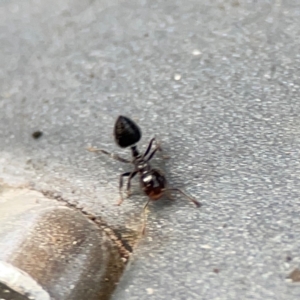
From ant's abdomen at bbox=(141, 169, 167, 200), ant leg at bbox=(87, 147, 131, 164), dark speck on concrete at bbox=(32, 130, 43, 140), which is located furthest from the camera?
dark speck on concrete at bbox=(32, 130, 43, 140)

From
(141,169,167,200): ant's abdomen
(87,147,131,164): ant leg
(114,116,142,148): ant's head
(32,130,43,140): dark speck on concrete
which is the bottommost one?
(141,169,167,200): ant's abdomen

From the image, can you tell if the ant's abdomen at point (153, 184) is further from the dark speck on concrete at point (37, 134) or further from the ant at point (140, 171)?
the dark speck on concrete at point (37, 134)

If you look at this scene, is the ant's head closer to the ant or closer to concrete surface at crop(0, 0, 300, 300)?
the ant

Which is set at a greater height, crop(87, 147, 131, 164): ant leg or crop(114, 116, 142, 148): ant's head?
crop(114, 116, 142, 148): ant's head

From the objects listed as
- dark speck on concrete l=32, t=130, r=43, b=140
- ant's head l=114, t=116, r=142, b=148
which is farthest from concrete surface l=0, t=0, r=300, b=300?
ant's head l=114, t=116, r=142, b=148

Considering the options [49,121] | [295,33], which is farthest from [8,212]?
[295,33]

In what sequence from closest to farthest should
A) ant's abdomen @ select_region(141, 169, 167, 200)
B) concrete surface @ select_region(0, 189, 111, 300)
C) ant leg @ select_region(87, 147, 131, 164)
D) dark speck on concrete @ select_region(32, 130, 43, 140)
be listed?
concrete surface @ select_region(0, 189, 111, 300), ant's abdomen @ select_region(141, 169, 167, 200), ant leg @ select_region(87, 147, 131, 164), dark speck on concrete @ select_region(32, 130, 43, 140)
